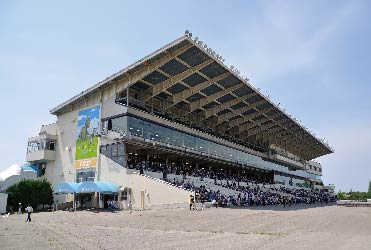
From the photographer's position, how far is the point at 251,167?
225ft

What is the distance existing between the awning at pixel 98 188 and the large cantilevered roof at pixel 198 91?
456 inches

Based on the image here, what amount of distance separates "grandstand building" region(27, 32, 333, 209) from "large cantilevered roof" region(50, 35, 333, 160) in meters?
0.13

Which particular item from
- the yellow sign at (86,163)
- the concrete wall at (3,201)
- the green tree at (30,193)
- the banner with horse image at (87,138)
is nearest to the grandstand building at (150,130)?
the yellow sign at (86,163)

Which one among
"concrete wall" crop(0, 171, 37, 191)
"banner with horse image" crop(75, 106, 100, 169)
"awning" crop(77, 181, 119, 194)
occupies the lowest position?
"awning" crop(77, 181, 119, 194)

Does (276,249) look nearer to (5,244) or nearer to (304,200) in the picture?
(5,244)

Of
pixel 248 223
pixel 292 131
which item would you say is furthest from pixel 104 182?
pixel 292 131

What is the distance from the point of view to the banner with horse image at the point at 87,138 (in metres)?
42.6

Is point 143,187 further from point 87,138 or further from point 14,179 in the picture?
point 14,179

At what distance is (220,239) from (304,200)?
5007cm

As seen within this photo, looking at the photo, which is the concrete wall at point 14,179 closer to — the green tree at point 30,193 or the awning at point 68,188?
the green tree at point 30,193

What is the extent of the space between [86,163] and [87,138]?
10.6 feet

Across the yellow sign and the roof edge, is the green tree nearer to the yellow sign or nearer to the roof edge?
Answer: the yellow sign

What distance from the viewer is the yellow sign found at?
42.0m

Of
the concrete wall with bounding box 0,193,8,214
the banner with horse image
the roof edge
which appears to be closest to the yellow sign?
the banner with horse image
